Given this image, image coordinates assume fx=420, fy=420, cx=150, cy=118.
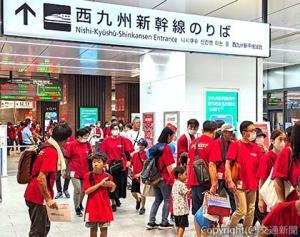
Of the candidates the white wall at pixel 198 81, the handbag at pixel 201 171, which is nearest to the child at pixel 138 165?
the white wall at pixel 198 81

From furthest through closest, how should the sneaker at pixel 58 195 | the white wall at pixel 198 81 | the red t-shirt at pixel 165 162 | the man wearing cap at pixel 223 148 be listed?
the sneaker at pixel 58 195 → the white wall at pixel 198 81 → the red t-shirt at pixel 165 162 → the man wearing cap at pixel 223 148

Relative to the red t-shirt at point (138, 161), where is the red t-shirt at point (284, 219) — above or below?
above

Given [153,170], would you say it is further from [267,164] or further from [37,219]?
[37,219]

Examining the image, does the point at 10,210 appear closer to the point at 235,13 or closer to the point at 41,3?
the point at 41,3

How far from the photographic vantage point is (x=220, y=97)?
729 centimetres

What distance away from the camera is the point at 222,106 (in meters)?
7.30

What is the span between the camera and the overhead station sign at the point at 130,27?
3871 mm

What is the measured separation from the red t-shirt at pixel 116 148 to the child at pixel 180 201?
204 centimetres

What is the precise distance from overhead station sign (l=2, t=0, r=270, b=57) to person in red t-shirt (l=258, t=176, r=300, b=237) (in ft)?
8.75

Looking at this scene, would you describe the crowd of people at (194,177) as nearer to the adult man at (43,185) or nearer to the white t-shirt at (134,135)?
the adult man at (43,185)

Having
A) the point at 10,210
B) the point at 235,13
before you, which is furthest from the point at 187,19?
the point at 10,210

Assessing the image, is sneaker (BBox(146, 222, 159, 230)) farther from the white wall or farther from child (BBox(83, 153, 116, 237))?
the white wall

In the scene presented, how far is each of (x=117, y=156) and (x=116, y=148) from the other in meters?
0.13

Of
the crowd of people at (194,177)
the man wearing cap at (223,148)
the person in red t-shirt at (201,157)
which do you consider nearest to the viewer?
the crowd of people at (194,177)
